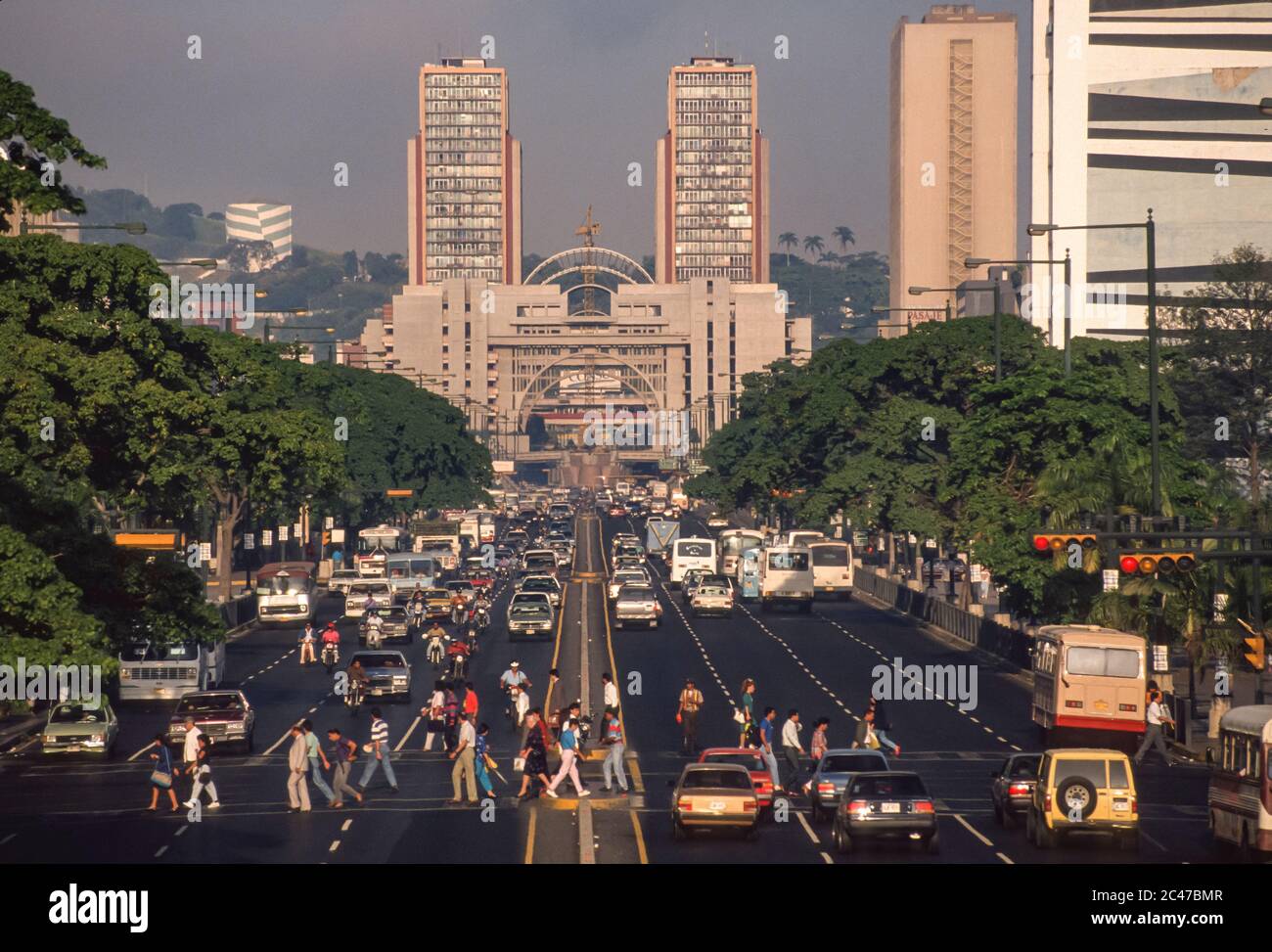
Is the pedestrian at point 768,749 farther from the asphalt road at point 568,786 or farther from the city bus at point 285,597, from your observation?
the city bus at point 285,597

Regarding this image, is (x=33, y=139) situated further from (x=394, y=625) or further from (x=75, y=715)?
(x=394, y=625)

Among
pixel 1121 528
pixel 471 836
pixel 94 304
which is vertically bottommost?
pixel 471 836

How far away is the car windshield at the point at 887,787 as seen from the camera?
1224 inches

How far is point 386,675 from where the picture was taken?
184ft

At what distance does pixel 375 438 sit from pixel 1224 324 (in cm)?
5513

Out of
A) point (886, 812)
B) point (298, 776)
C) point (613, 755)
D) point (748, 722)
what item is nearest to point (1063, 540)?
point (748, 722)

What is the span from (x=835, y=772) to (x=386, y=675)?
2258cm

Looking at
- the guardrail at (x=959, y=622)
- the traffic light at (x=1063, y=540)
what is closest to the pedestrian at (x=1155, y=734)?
the traffic light at (x=1063, y=540)

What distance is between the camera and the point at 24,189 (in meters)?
32.9

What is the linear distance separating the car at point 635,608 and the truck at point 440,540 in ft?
105

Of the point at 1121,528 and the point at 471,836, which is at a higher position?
the point at 1121,528
